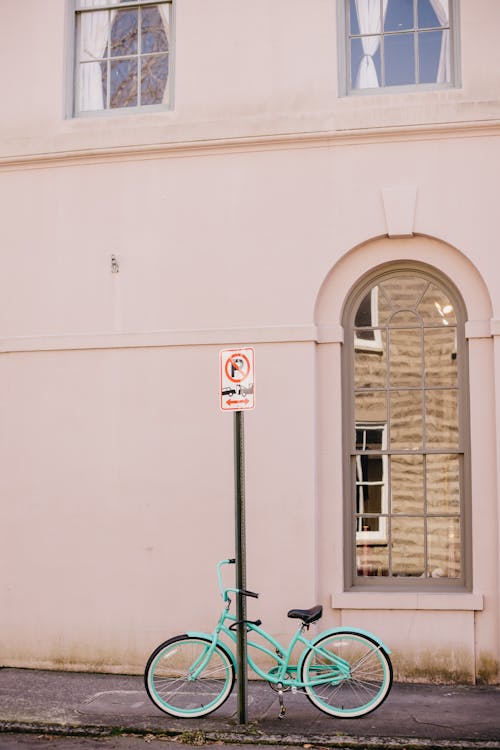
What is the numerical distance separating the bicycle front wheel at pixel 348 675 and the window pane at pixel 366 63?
5.35 meters

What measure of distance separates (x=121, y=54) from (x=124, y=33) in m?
0.24

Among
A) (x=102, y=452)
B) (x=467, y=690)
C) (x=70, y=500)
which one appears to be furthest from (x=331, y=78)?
(x=467, y=690)

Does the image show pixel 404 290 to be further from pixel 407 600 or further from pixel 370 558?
pixel 407 600

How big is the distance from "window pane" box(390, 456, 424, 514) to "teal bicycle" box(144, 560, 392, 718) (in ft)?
6.42

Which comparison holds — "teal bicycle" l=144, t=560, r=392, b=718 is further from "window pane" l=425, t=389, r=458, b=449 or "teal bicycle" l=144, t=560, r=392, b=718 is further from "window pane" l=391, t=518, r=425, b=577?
"window pane" l=425, t=389, r=458, b=449

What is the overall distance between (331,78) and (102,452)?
4328 mm

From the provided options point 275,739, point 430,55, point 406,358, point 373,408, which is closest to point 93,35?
point 430,55

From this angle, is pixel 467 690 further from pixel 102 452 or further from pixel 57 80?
pixel 57 80

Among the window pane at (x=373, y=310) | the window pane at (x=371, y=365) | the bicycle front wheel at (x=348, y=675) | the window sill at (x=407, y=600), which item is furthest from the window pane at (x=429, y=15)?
the bicycle front wheel at (x=348, y=675)

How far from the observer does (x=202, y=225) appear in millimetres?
9391

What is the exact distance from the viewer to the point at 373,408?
9.20m

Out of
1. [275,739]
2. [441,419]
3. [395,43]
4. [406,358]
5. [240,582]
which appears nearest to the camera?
[275,739]

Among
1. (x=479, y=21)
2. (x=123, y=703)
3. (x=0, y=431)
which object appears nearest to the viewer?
(x=123, y=703)

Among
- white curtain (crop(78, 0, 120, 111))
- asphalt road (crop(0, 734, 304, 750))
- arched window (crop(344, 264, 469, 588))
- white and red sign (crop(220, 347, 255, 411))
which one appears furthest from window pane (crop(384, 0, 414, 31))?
asphalt road (crop(0, 734, 304, 750))
